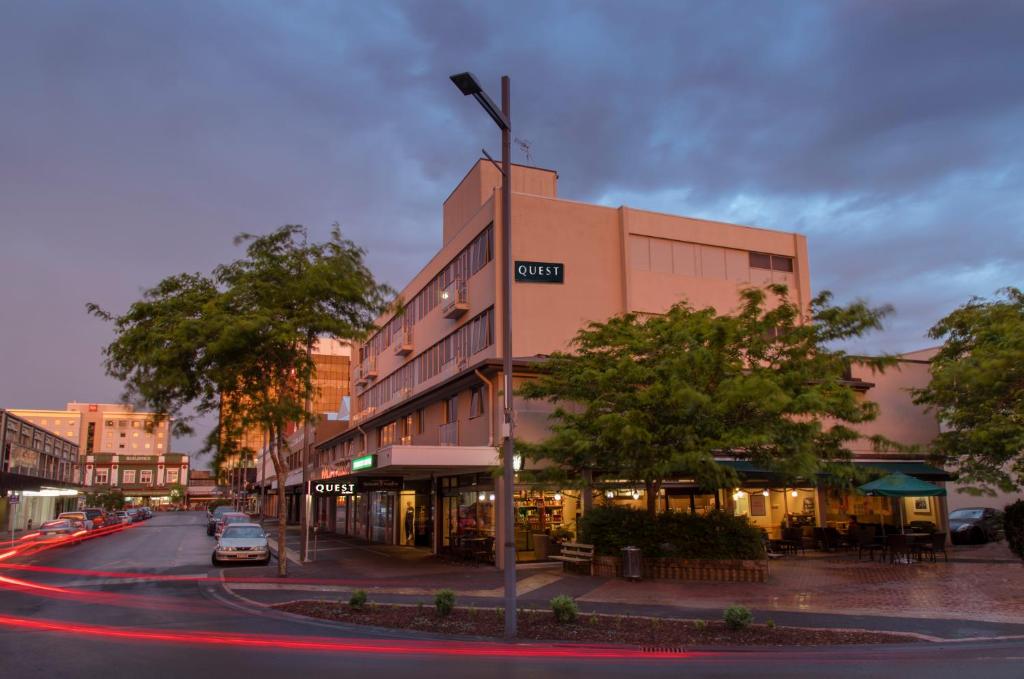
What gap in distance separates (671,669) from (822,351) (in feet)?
39.3

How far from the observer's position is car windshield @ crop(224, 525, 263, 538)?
2661 centimetres

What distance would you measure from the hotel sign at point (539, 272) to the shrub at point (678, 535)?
27.7 feet

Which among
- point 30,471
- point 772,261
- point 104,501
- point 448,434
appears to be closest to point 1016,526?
point 772,261

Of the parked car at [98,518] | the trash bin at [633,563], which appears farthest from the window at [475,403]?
the parked car at [98,518]

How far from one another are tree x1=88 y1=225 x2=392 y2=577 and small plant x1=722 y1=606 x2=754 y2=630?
13.4 m

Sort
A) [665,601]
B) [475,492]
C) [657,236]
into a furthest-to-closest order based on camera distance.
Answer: [657,236], [475,492], [665,601]

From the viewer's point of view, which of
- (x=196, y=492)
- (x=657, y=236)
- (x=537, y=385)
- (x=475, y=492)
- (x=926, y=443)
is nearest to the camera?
(x=537, y=385)

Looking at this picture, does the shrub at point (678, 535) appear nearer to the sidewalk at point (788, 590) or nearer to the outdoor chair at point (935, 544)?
the sidewalk at point (788, 590)

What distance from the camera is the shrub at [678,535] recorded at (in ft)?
65.4

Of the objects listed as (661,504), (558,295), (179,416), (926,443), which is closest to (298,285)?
(179,416)

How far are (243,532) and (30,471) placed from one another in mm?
53687

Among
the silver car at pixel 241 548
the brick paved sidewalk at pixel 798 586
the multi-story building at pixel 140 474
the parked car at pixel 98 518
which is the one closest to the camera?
the brick paved sidewalk at pixel 798 586

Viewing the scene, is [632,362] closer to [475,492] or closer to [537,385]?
[537,385]

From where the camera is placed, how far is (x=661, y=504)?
26750 millimetres
